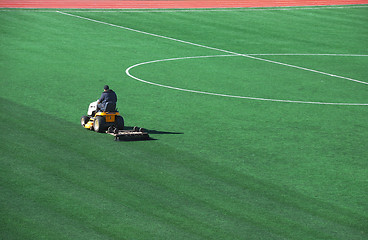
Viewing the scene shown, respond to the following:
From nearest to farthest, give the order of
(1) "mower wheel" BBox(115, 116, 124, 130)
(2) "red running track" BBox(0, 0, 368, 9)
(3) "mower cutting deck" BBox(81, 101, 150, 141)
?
(3) "mower cutting deck" BBox(81, 101, 150, 141) < (1) "mower wheel" BBox(115, 116, 124, 130) < (2) "red running track" BBox(0, 0, 368, 9)

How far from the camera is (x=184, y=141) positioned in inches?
851

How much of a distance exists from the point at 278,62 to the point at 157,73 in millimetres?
6671

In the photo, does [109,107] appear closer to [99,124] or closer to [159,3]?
[99,124]

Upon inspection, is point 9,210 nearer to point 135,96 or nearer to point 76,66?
point 135,96

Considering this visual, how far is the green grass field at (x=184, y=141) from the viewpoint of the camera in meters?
15.5

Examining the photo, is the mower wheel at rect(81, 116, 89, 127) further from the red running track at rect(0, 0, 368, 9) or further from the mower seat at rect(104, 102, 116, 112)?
the red running track at rect(0, 0, 368, 9)

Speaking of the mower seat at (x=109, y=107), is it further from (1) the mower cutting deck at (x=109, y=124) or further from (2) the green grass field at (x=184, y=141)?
(2) the green grass field at (x=184, y=141)

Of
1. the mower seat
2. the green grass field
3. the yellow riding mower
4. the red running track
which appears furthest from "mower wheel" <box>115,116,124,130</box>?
the red running track

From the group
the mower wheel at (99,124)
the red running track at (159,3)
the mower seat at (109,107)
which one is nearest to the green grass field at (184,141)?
the mower wheel at (99,124)

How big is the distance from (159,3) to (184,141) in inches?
1362

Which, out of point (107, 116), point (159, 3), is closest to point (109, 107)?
point (107, 116)

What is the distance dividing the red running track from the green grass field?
8.99 meters

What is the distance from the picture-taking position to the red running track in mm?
51844

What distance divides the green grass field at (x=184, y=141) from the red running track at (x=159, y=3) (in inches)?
354
